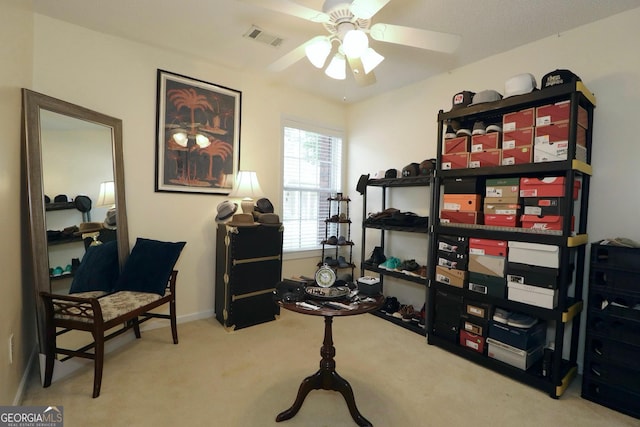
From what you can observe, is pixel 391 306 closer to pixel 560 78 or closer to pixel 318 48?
pixel 560 78

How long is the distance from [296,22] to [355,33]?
0.89 meters

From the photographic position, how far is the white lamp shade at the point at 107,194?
2.45 metres

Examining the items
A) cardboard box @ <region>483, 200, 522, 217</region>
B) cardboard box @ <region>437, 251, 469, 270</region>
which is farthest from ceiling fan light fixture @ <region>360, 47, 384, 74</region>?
cardboard box @ <region>437, 251, 469, 270</region>

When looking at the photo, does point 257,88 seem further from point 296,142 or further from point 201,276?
point 201,276

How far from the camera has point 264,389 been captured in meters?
2.00

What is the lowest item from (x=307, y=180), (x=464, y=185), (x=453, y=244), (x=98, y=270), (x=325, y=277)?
(x=98, y=270)

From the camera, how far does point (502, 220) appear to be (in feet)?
7.52

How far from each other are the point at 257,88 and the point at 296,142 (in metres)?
0.78

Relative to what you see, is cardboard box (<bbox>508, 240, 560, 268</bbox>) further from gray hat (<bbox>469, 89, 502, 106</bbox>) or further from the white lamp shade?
the white lamp shade

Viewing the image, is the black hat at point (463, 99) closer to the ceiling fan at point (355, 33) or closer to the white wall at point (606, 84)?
the white wall at point (606, 84)

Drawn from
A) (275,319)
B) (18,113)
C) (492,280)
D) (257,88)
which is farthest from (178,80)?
(492,280)

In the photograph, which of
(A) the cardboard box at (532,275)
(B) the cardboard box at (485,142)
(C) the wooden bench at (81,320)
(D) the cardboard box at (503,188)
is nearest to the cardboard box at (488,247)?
(A) the cardboard box at (532,275)

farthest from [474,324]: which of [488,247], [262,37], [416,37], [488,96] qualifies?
[262,37]

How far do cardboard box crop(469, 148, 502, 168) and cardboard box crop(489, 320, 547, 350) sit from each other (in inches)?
48.7
